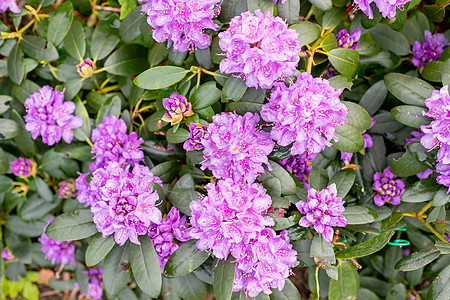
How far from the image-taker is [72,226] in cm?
165

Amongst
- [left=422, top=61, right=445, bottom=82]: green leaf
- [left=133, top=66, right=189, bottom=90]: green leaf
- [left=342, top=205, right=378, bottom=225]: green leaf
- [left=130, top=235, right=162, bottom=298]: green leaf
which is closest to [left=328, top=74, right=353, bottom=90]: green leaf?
[left=422, top=61, right=445, bottom=82]: green leaf

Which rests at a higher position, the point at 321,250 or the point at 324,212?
the point at 324,212

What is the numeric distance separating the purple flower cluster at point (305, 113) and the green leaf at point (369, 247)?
1.61ft

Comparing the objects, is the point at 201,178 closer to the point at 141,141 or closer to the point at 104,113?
the point at 141,141

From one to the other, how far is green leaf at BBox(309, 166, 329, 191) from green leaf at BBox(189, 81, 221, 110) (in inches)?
21.7

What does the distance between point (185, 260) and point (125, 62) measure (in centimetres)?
113

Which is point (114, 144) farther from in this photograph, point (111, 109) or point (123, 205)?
point (123, 205)

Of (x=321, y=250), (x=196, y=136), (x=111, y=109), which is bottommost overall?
(x=321, y=250)

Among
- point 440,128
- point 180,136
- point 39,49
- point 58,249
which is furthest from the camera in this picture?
point 58,249

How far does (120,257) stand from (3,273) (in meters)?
1.46

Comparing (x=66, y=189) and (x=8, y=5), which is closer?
(x=8, y=5)

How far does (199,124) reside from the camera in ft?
5.23

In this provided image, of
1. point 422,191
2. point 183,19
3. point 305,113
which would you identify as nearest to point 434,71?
point 422,191

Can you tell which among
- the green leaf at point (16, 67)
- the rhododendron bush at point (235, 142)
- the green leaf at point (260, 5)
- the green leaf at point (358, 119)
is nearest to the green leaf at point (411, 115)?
the rhododendron bush at point (235, 142)
